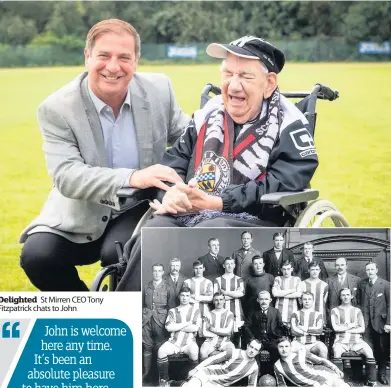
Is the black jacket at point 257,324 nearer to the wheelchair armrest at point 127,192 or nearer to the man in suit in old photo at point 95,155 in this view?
the man in suit in old photo at point 95,155

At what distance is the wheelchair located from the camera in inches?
200

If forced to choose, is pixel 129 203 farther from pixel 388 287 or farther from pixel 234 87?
pixel 388 287

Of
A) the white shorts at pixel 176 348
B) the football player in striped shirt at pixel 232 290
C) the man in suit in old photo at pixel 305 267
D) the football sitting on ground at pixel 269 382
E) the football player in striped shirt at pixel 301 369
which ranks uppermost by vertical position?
the man in suit in old photo at pixel 305 267

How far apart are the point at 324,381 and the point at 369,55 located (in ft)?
5.39

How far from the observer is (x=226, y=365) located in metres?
5.34

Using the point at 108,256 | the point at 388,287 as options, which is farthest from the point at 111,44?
the point at 388,287

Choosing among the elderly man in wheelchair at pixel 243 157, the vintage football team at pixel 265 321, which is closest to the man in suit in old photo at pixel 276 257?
the vintage football team at pixel 265 321

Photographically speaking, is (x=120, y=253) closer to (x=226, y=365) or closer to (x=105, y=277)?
(x=105, y=277)

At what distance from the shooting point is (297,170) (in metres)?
5.14

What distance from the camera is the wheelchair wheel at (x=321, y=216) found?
5188mm

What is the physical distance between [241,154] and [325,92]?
58cm

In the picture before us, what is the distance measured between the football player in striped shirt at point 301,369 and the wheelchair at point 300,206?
0.61m

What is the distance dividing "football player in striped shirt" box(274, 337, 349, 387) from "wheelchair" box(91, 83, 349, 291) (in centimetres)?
61

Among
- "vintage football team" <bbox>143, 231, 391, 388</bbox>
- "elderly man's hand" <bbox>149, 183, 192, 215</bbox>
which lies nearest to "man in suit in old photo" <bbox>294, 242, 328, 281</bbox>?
"vintage football team" <bbox>143, 231, 391, 388</bbox>
